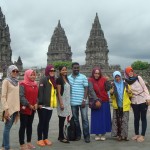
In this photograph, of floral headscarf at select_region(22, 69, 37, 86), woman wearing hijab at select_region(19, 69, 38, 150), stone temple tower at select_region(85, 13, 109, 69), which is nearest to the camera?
woman wearing hijab at select_region(19, 69, 38, 150)

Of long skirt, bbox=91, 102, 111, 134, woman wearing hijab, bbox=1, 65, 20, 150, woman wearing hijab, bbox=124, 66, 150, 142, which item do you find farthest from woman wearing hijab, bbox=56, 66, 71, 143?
woman wearing hijab, bbox=124, 66, 150, 142

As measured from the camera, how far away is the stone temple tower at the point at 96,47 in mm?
94000

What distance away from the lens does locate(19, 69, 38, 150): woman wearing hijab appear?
652cm

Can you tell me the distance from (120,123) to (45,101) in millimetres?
1948

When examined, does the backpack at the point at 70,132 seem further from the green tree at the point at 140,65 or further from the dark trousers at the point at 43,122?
the green tree at the point at 140,65

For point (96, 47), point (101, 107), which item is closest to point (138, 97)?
point (101, 107)

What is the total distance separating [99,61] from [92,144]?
88749mm

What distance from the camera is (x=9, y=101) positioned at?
20.6ft

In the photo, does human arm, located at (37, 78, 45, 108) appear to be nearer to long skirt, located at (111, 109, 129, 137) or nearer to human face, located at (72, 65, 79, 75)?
human face, located at (72, 65, 79, 75)

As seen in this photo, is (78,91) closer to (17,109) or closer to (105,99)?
(105,99)

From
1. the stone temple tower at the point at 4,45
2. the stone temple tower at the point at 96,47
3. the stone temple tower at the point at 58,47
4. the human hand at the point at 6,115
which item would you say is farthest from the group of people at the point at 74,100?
the stone temple tower at the point at 58,47

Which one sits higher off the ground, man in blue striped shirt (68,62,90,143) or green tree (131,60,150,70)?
green tree (131,60,150,70)

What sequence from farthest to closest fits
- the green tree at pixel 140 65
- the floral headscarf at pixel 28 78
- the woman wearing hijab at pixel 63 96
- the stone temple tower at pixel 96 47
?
the green tree at pixel 140 65
the stone temple tower at pixel 96 47
the woman wearing hijab at pixel 63 96
the floral headscarf at pixel 28 78

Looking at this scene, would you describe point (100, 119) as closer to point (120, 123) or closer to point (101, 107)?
point (101, 107)
